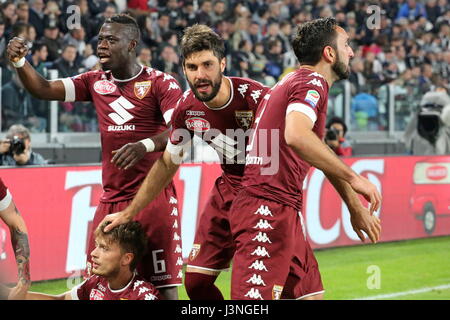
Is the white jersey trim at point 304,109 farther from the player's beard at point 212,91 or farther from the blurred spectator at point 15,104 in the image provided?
the blurred spectator at point 15,104

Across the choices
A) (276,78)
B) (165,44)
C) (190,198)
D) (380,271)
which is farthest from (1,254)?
(276,78)

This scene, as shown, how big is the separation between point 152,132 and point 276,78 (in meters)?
8.38

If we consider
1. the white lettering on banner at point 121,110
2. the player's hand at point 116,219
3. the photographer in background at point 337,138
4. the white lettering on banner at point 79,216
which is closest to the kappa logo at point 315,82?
the player's hand at point 116,219

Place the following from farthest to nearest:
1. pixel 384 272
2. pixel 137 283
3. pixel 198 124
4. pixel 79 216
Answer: pixel 384 272 < pixel 79 216 < pixel 137 283 < pixel 198 124

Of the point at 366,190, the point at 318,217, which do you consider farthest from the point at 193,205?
the point at 366,190

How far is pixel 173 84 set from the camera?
5520 millimetres

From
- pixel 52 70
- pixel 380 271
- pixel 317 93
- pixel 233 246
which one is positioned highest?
pixel 52 70

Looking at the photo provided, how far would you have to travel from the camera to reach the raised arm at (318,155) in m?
4.00

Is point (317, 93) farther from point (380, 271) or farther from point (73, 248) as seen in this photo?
Result: point (380, 271)

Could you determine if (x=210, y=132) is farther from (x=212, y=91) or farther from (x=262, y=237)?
(x=262, y=237)

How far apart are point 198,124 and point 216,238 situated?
2.50 ft

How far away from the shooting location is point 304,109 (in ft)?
13.5

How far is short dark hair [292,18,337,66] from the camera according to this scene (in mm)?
4465
